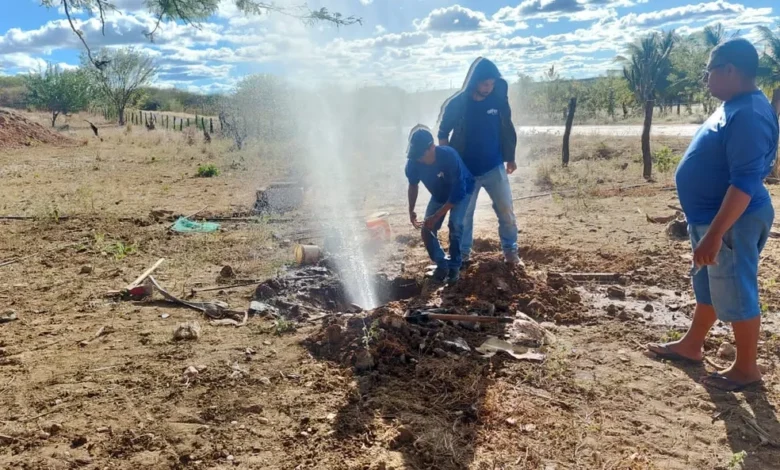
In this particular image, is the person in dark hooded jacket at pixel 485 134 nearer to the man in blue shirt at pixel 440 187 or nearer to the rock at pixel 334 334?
the man in blue shirt at pixel 440 187

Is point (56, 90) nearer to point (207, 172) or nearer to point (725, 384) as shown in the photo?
point (207, 172)

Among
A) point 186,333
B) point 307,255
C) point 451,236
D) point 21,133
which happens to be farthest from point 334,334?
point 21,133

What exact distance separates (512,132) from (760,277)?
2.62m

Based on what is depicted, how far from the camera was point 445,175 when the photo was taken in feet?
15.3

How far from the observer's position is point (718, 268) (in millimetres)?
2916

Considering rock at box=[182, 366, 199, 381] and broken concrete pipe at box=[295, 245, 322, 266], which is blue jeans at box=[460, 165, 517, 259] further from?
rock at box=[182, 366, 199, 381]

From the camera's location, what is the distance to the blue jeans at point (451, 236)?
4.81 meters

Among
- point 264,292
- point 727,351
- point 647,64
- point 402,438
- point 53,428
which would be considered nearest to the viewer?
point 402,438

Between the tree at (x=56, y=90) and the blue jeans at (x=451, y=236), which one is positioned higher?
the tree at (x=56, y=90)

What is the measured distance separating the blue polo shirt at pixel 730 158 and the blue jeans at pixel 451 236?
6.57 ft

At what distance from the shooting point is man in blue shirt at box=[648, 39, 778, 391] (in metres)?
2.67

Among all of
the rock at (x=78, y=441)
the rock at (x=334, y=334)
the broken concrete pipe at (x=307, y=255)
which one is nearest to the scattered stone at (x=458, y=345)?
the rock at (x=334, y=334)

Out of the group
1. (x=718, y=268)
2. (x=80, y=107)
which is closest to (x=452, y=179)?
(x=718, y=268)

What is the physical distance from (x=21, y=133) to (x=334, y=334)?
27899 millimetres
